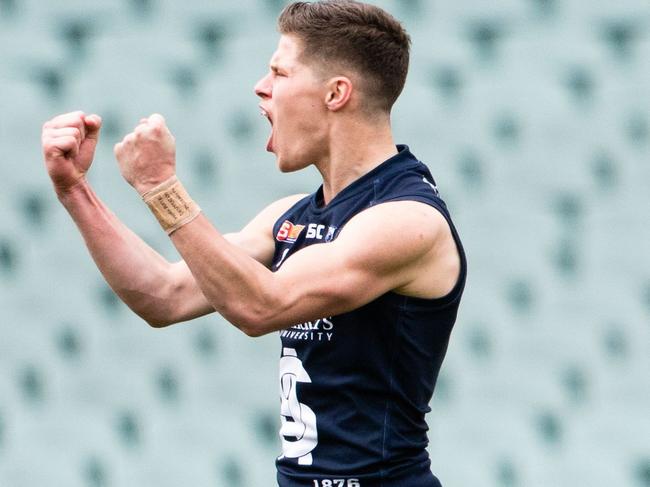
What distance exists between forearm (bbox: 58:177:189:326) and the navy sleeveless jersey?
364mm

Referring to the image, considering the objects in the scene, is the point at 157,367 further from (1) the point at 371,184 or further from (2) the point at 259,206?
(1) the point at 371,184

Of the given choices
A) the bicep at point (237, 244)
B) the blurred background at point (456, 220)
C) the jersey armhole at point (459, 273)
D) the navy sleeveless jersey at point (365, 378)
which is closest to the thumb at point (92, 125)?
the bicep at point (237, 244)

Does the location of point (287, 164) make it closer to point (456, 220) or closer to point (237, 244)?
point (237, 244)

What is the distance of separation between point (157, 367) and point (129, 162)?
6.07 feet

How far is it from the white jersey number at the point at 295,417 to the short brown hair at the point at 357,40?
1.82ft

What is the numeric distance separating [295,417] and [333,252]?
1.26 ft

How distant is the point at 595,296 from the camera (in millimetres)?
3934

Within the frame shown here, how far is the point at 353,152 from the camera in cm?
261

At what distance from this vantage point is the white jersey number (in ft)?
8.22

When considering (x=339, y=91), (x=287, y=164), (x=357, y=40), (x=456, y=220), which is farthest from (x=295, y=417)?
(x=456, y=220)

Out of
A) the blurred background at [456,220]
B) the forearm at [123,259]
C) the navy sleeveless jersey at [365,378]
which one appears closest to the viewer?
the navy sleeveless jersey at [365,378]

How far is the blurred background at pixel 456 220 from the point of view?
12.9 ft

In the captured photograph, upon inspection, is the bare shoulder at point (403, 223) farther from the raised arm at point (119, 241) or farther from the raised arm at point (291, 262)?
the raised arm at point (119, 241)

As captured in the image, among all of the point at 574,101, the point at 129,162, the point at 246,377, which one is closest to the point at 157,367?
the point at 246,377
